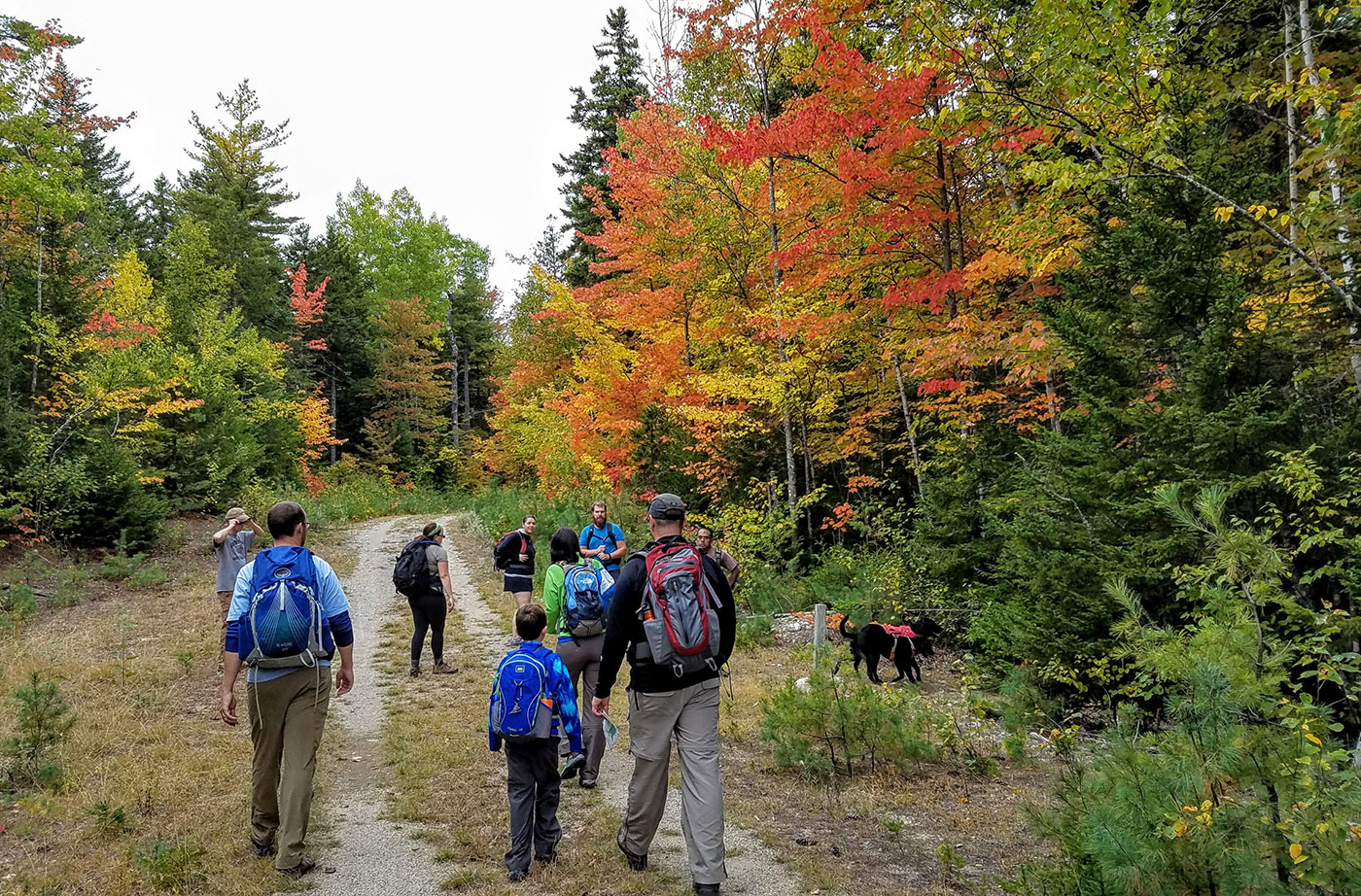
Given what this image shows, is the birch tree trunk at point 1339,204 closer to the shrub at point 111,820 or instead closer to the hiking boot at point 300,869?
the hiking boot at point 300,869

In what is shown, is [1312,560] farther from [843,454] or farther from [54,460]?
[54,460]

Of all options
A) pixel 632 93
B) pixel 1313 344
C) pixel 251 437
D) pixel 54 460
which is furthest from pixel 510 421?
pixel 1313 344

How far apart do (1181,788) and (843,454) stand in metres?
10.8

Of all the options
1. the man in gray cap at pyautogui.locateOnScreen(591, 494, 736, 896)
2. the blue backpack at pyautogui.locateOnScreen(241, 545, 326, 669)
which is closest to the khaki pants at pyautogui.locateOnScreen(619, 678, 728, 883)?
the man in gray cap at pyautogui.locateOnScreen(591, 494, 736, 896)

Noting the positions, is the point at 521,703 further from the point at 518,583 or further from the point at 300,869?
the point at 518,583

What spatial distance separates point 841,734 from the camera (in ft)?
18.8

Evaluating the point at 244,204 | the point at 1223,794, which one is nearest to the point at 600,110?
the point at 244,204

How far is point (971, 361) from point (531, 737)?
699 cm

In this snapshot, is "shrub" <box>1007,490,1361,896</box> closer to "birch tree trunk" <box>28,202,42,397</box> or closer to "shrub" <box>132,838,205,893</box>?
"shrub" <box>132,838,205,893</box>

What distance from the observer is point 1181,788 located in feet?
8.63

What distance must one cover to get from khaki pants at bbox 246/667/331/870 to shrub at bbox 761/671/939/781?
10.8 ft

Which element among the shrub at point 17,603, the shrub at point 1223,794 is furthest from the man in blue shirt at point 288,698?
the shrub at point 17,603

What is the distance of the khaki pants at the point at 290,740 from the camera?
4.10 metres

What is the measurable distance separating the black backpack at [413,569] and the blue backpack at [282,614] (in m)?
4.35
